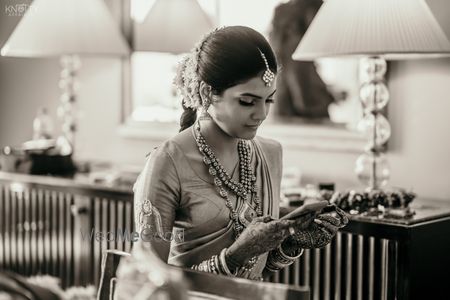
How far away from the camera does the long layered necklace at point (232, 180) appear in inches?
92.2

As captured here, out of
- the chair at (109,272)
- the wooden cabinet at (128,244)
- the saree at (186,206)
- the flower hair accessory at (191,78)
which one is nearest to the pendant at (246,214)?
the saree at (186,206)

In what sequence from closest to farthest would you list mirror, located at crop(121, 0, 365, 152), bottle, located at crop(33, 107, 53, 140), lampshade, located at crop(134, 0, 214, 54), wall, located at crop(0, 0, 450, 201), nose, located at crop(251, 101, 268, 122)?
nose, located at crop(251, 101, 268, 122), wall, located at crop(0, 0, 450, 201), mirror, located at crop(121, 0, 365, 152), lampshade, located at crop(134, 0, 214, 54), bottle, located at crop(33, 107, 53, 140)

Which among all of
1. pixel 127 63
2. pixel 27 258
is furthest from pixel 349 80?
pixel 27 258

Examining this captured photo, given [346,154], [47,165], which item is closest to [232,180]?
[346,154]

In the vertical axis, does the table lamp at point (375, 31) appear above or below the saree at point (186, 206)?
above

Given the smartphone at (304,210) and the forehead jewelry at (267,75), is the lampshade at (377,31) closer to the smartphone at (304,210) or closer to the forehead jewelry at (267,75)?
the forehead jewelry at (267,75)

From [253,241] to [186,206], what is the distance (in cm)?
26

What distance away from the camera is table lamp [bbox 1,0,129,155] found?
407 cm

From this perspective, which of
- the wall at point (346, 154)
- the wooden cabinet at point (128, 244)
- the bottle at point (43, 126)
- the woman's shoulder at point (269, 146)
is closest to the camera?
the woman's shoulder at point (269, 146)

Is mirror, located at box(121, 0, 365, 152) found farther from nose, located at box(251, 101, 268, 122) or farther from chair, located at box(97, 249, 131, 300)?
chair, located at box(97, 249, 131, 300)

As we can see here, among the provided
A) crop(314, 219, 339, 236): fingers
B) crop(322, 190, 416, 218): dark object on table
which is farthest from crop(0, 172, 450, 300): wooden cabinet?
crop(314, 219, 339, 236): fingers

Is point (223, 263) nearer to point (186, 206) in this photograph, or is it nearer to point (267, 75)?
point (186, 206)

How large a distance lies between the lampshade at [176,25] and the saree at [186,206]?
197 cm
